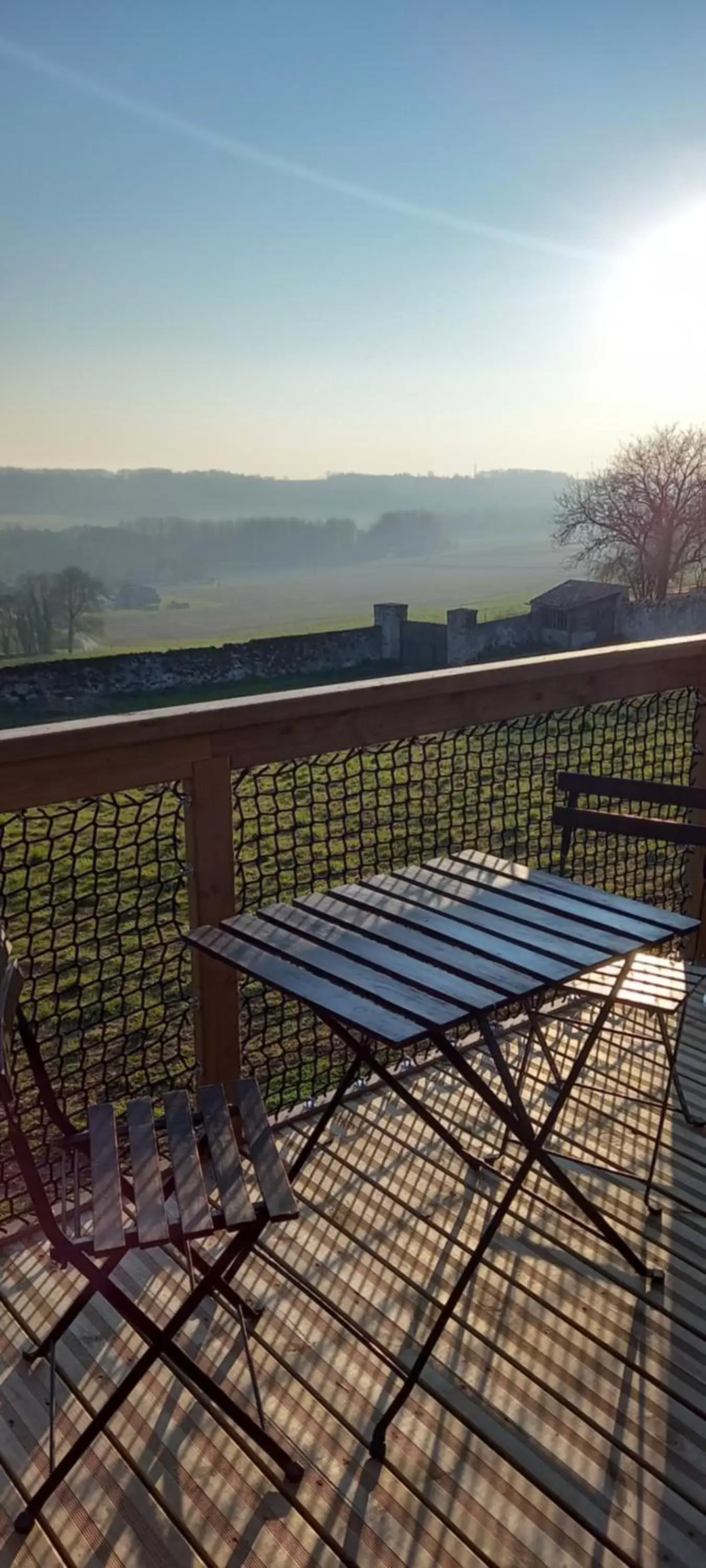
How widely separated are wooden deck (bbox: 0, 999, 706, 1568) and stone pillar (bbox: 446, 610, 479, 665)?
26227 millimetres

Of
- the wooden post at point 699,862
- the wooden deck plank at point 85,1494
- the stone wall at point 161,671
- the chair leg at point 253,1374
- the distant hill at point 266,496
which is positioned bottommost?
the stone wall at point 161,671

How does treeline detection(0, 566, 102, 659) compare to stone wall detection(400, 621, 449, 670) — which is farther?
treeline detection(0, 566, 102, 659)

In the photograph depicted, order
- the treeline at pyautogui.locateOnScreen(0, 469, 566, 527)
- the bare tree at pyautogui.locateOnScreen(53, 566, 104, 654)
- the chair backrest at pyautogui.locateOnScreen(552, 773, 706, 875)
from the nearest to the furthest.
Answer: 1. the chair backrest at pyautogui.locateOnScreen(552, 773, 706, 875)
2. the bare tree at pyautogui.locateOnScreen(53, 566, 104, 654)
3. the treeline at pyautogui.locateOnScreen(0, 469, 566, 527)

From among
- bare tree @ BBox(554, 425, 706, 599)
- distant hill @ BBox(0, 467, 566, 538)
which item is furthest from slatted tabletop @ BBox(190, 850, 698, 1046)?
distant hill @ BBox(0, 467, 566, 538)

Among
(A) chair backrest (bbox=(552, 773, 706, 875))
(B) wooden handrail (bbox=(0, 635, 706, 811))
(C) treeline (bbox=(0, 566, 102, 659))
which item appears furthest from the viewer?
(C) treeline (bbox=(0, 566, 102, 659))

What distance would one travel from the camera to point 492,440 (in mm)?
75812

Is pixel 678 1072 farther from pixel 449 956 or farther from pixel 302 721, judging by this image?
pixel 302 721

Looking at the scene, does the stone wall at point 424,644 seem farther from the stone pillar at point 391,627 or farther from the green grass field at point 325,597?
the green grass field at point 325,597

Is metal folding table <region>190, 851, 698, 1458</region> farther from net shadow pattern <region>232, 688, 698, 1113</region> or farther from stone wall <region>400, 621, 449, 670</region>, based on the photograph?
stone wall <region>400, 621, 449, 670</region>

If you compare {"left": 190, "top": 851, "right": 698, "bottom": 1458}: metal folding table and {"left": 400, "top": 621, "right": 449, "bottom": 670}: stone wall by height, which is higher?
{"left": 190, "top": 851, "right": 698, "bottom": 1458}: metal folding table

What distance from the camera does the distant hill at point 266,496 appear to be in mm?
62812

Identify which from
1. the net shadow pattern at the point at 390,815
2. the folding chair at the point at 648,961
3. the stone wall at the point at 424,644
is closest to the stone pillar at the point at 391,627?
the stone wall at the point at 424,644

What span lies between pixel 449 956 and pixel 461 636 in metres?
27.2

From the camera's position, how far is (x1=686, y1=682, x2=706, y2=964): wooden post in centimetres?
346
